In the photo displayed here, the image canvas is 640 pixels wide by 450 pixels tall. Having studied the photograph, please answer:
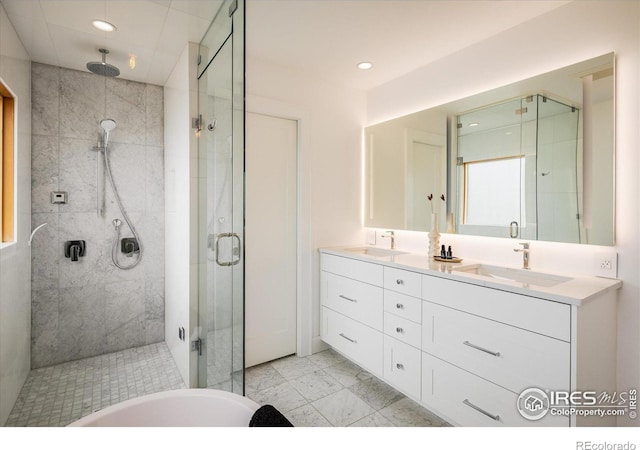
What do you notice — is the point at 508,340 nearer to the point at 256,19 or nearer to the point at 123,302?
the point at 123,302

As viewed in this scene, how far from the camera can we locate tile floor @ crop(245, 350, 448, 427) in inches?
78.8

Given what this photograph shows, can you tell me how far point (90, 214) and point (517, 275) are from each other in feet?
8.01

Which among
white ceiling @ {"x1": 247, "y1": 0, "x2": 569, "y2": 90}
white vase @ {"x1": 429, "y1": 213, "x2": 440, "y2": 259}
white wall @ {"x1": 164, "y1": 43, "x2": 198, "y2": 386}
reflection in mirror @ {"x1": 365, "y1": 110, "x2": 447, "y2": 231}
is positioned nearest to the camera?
white wall @ {"x1": 164, "y1": 43, "x2": 198, "y2": 386}

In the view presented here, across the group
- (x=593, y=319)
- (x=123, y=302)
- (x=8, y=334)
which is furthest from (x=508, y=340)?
(x=8, y=334)

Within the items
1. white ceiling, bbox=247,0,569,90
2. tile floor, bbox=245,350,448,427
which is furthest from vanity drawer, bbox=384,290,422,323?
white ceiling, bbox=247,0,569,90

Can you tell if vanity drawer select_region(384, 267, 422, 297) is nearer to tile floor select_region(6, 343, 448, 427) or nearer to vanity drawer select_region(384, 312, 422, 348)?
vanity drawer select_region(384, 312, 422, 348)

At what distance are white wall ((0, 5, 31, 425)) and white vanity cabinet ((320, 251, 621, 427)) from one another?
1965 millimetres

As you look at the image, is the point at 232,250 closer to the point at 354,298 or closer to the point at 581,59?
the point at 354,298

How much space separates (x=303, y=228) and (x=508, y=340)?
5.84 ft

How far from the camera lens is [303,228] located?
2885 mm

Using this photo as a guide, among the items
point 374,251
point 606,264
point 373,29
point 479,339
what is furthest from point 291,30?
point 606,264

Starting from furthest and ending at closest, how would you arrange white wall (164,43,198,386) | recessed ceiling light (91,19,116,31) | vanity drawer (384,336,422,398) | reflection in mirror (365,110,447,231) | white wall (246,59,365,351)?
white wall (246,59,365,351), reflection in mirror (365,110,447,231), vanity drawer (384,336,422,398), white wall (164,43,198,386), recessed ceiling light (91,19,116,31)

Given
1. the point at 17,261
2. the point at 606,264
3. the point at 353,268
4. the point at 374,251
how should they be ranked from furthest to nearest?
the point at 374,251 → the point at 353,268 → the point at 606,264 → the point at 17,261

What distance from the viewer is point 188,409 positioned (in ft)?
4.04
